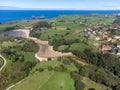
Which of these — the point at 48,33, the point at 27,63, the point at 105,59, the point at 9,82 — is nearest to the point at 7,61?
the point at 27,63

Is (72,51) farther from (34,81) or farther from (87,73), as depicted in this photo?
(34,81)

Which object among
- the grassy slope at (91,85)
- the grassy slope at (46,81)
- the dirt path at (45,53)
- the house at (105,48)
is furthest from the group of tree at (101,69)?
the house at (105,48)

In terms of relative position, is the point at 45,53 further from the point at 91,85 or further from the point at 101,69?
the point at 91,85

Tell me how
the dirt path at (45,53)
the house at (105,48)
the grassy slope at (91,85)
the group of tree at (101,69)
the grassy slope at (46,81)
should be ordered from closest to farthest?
1. the grassy slope at (46,81)
2. the grassy slope at (91,85)
3. the group of tree at (101,69)
4. the dirt path at (45,53)
5. the house at (105,48)

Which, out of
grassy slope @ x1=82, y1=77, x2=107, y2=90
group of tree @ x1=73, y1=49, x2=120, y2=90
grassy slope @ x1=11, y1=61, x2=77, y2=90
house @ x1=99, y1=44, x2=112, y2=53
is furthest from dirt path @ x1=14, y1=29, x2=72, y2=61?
grassy slope @ x1=82, y1=77, x2=107, y2=90

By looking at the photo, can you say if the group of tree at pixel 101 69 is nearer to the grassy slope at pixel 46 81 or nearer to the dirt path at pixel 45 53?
the grassy slope at pixel 46 81

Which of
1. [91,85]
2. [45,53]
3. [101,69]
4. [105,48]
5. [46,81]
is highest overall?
[46,81]

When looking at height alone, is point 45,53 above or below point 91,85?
below

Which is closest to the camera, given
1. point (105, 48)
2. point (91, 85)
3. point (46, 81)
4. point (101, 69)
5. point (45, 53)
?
point (46, 81)

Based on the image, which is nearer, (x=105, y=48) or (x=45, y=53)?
(x=45, y=53)

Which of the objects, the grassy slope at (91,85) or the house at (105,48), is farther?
the house at (105,48)

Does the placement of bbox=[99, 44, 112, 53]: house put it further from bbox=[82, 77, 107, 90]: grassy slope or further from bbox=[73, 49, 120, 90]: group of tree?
bbox=[82, 77, 107, 90]: grassy slope

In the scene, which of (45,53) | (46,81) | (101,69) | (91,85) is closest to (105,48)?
(45,53)
